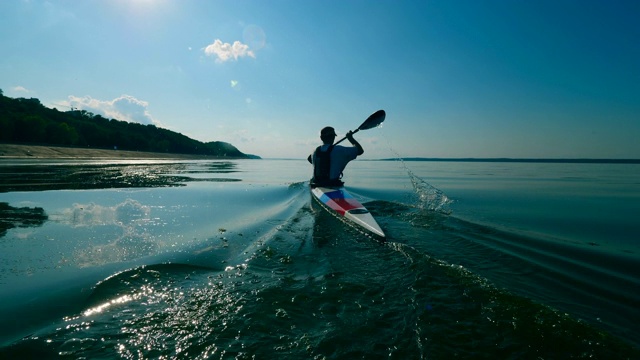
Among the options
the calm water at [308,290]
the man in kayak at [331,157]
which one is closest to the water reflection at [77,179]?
the calm water at [308,290]

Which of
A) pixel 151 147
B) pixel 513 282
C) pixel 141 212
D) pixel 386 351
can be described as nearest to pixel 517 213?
pixel 513 282

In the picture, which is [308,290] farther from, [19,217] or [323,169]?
[19,217]

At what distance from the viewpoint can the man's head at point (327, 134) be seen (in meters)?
11.5

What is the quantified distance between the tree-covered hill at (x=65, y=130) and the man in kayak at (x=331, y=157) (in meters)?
77.3

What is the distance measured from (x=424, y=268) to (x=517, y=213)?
819cm

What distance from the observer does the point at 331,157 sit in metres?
11.4

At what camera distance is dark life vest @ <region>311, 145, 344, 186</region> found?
11.5m

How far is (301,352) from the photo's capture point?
2430 mm

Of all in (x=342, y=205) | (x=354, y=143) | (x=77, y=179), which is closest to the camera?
(x=342, y=205)

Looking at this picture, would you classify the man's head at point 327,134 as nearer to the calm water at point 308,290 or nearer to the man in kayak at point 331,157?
the man in kayak at point 331,157

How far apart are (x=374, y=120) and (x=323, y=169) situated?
3456mm

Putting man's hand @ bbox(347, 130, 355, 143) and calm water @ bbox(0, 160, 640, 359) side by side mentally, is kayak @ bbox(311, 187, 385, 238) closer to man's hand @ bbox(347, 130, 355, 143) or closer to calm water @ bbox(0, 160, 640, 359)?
calm water @ bbox(0, 160, 640, 359)

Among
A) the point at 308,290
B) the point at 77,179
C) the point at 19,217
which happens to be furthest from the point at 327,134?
the point at 77,179

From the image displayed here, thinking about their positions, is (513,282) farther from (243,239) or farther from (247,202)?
(247,202)
